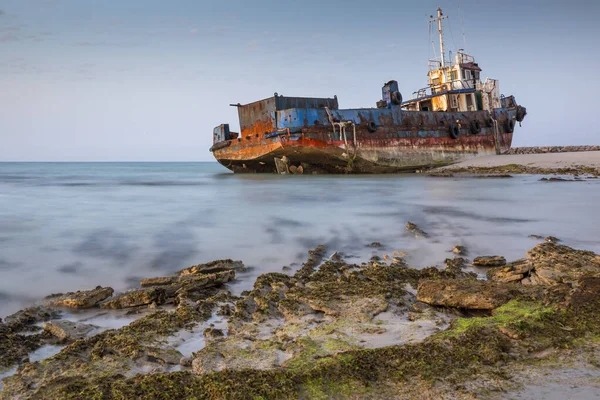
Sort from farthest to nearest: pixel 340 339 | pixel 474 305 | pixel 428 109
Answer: pixel 428 109 → pixel 474 305 → pixel 340 339

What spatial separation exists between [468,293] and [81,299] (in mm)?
3120

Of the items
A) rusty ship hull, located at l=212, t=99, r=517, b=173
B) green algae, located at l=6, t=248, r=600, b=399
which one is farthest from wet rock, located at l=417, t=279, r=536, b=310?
rusty ship hull, located at l=212, t=99, r=517, b=173

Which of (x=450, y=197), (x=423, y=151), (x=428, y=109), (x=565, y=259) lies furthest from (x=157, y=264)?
(x=428, y=109)

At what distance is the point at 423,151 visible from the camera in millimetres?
23391

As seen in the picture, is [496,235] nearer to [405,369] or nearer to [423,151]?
[405,369]

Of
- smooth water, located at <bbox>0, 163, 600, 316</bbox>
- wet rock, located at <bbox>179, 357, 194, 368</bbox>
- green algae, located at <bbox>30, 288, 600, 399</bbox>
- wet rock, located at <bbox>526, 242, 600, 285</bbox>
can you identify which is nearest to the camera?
green algae, located at <bbox>30, 288, 600, 399</bbox>

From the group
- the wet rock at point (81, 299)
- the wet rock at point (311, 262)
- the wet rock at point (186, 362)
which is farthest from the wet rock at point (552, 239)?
the wet rock at point (81, 299)

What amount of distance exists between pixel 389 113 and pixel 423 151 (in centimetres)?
298

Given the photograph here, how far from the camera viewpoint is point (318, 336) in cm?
272

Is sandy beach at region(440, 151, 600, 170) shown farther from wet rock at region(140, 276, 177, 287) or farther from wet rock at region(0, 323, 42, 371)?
wet rock at region(0, 323, 42, 371)

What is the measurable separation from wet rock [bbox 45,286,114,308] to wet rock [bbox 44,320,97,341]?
1.85 ft

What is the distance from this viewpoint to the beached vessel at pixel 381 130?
20.6 metres

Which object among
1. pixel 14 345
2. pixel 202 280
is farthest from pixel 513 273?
pixel 14 345

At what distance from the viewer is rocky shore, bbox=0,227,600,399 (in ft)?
6.72
